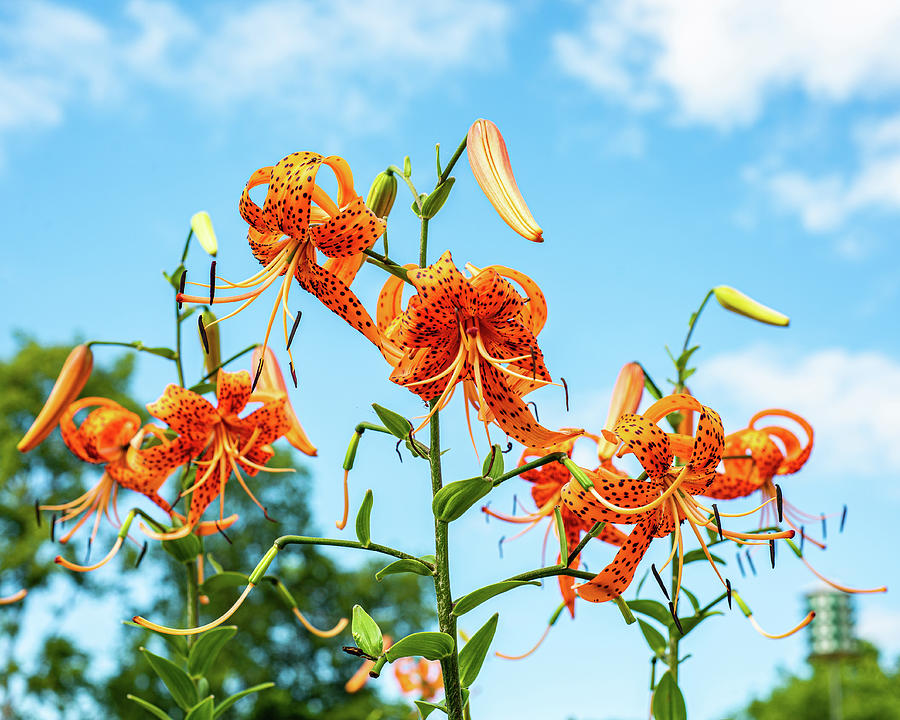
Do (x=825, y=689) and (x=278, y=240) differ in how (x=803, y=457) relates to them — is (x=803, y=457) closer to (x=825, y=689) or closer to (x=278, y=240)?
(x=278, y=240)

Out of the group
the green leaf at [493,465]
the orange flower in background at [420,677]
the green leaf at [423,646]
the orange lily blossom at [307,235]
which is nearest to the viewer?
the green leaf at [423,646]

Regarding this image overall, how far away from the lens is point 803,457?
1.95 metres

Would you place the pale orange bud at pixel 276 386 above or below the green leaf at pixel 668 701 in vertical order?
above

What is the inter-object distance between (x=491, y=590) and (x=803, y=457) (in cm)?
110

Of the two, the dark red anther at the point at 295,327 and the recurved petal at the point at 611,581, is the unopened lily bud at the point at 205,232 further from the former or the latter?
the recurved petal at the point at 611,581

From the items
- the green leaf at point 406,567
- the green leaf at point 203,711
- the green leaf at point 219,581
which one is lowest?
the green leaf at point 203,711

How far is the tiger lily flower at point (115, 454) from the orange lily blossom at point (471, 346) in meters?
0.79

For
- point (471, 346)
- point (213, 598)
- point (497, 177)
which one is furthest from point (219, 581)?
point (213, 598)

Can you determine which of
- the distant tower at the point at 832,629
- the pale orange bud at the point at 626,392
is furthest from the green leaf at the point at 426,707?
the distant tower at the point at 832,629

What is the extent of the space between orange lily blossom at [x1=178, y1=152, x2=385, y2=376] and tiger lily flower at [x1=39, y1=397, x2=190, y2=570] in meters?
0.55

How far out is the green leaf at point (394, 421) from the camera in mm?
1188

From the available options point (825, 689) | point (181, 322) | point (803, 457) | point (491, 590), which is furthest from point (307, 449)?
point (825, 689)

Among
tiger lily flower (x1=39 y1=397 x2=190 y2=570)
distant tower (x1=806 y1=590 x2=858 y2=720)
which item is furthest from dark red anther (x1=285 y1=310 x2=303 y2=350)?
distant tower (x1=806 y1=590 x2=858 y2=720)

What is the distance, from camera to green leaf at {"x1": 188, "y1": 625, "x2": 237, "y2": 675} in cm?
167
